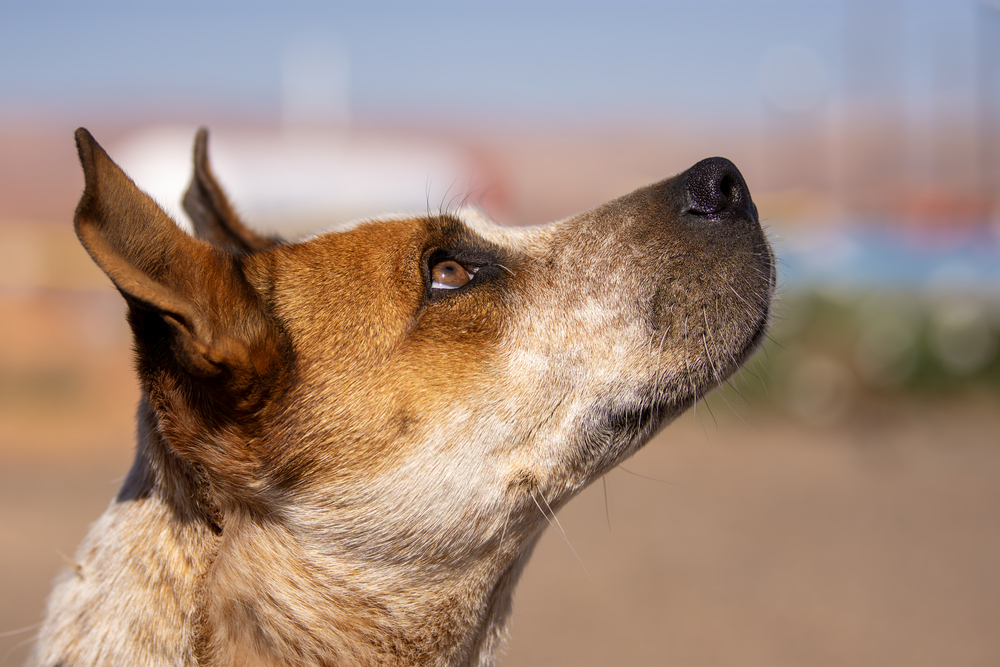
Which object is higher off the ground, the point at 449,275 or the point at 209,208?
the point at 209,208

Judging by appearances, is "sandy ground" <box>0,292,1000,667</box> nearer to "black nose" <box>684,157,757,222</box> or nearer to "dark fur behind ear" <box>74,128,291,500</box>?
"black nose" <box>684,157,757,222</box>

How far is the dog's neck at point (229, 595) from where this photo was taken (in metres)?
2.34

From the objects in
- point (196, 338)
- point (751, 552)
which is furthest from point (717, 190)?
point (751, 552)

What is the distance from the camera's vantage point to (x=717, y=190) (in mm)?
2654

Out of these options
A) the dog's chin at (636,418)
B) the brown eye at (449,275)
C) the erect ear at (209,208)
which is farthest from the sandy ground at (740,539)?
the erect ear at (209,208)

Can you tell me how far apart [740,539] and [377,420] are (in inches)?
283

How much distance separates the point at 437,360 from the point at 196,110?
263ft

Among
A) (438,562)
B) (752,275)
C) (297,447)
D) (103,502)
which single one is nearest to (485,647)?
(438,562)

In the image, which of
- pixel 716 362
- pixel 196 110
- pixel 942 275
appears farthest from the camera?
pixel 196 110

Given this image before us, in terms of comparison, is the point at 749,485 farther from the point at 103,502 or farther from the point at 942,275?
the point at 942,275

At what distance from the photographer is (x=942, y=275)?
698 inches

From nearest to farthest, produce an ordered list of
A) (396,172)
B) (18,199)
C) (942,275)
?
(942,275) < (396,172) < (18,199)

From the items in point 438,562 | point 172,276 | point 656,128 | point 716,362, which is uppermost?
point 172,276

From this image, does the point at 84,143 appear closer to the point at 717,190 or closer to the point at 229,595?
the point at 229,595
